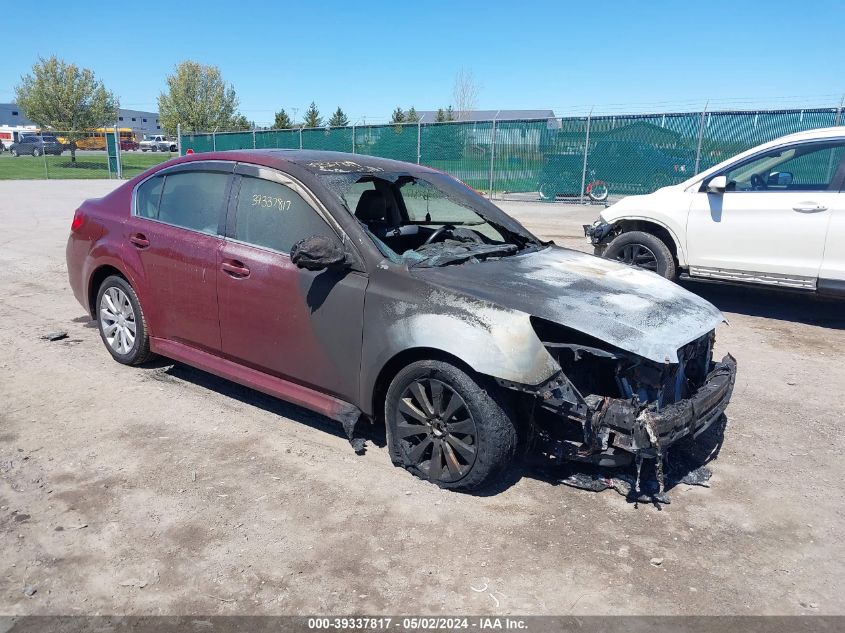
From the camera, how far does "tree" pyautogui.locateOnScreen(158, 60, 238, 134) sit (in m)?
53.8

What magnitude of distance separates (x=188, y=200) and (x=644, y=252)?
5277 millimetres

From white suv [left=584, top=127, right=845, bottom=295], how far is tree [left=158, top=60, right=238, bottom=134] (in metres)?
50.8

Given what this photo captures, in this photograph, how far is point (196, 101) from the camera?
54156 millimetres

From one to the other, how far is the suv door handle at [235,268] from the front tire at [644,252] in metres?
4.77

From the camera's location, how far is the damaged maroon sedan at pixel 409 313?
129 inches

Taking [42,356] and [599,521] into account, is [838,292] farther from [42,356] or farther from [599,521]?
[42,356]

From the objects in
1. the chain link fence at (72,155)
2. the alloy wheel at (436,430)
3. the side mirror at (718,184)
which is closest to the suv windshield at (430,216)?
the alloy wheel at (436,430)

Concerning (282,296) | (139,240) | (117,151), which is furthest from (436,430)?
(117,151)

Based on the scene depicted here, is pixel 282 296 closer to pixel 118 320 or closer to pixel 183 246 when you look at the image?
pixel 183 246

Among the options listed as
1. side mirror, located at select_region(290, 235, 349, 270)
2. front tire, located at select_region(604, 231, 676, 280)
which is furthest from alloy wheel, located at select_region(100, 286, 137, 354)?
front tire, located at select_region(604, 231, 676, 280)

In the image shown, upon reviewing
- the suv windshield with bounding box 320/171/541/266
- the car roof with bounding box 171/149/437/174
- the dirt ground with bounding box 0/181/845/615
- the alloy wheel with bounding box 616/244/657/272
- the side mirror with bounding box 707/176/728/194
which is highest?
the car roof with bounding box 171/149/437/174

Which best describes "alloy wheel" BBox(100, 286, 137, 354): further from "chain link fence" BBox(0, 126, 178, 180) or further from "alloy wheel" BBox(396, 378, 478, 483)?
"chain link fence" BBox(0, 126, 178, 180)

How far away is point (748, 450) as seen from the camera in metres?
4.16

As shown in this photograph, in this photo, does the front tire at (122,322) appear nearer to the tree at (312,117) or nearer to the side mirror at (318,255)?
the side mirror at (318,255)
